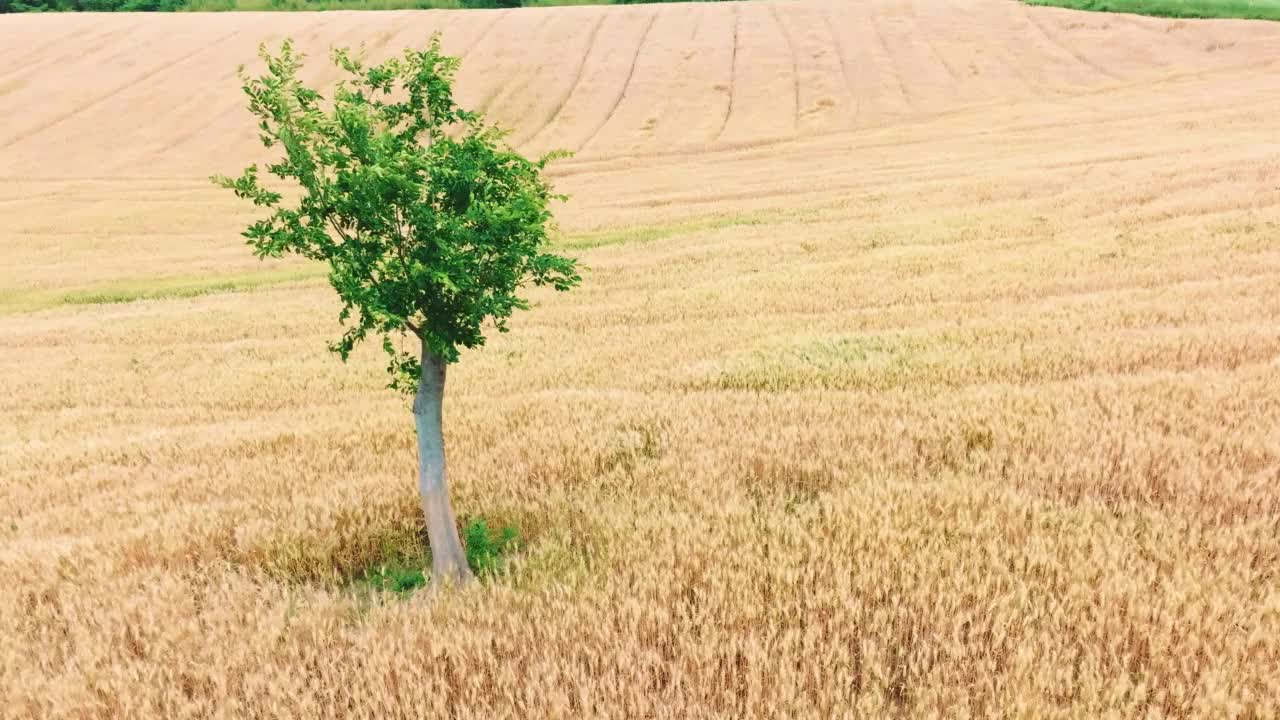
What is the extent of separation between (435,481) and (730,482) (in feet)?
5.77

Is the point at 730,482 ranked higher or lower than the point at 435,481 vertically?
lower

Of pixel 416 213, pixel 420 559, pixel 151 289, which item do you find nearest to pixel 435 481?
pixel 420 559

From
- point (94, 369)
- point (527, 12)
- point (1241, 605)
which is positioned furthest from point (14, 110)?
point (1241, 605)

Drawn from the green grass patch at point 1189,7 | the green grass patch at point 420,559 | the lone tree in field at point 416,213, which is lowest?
the green grass patch at point 420,559

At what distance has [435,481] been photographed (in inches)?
162

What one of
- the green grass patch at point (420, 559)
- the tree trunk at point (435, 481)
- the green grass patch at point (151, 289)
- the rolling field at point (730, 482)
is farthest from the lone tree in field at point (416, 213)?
the green grass patch at point (151, 289)

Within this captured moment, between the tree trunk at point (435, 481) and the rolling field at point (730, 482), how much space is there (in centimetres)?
29

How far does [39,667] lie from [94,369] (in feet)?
35.7

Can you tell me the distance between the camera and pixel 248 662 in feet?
11.1

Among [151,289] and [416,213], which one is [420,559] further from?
[151,289]

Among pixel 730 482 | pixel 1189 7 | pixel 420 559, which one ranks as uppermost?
pixel 1189 7

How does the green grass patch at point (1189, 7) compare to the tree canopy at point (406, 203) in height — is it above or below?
above

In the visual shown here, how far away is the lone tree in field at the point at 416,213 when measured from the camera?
12.1 feet

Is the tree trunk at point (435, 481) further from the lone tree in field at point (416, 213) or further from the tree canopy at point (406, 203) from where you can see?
the tree canopy at point (406, 203)
